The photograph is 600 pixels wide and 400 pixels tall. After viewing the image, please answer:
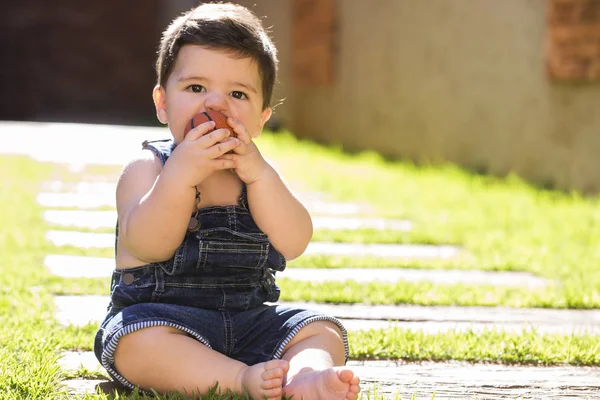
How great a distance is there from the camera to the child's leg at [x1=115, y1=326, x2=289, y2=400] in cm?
159

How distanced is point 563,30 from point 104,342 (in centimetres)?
426

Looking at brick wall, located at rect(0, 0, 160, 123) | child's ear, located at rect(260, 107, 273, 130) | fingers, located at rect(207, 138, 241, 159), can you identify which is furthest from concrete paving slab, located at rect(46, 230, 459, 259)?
brick wall, located at rect(0, 0, 160, 123)

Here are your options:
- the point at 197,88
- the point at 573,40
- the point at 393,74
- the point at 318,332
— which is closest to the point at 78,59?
the point at 393,74

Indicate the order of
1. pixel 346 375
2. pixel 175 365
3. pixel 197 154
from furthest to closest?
pixel 197 154, pixel 175 365, pixel 346 375

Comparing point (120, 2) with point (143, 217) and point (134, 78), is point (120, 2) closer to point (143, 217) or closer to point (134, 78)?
point (134, 78)

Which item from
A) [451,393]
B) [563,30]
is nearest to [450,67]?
[563,30]

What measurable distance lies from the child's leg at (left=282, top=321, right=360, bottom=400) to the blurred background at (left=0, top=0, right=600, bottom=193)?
2.82 feet

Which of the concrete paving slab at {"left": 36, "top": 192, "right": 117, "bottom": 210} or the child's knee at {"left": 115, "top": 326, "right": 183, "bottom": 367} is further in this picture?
the concrete paving slab at {"left": 36, "top": 192, "right": 117, "bottom": 210}

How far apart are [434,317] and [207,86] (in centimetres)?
93

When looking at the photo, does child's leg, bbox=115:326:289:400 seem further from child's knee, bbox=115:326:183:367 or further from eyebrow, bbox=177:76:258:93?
eyebrow, bbox=177:76:258:93

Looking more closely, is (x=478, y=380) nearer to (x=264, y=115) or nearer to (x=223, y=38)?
(x=264, y=115)

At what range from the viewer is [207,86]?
1.83m

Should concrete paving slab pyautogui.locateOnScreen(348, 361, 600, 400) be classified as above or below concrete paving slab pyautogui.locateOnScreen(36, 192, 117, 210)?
below

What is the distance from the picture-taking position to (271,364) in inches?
60.5
